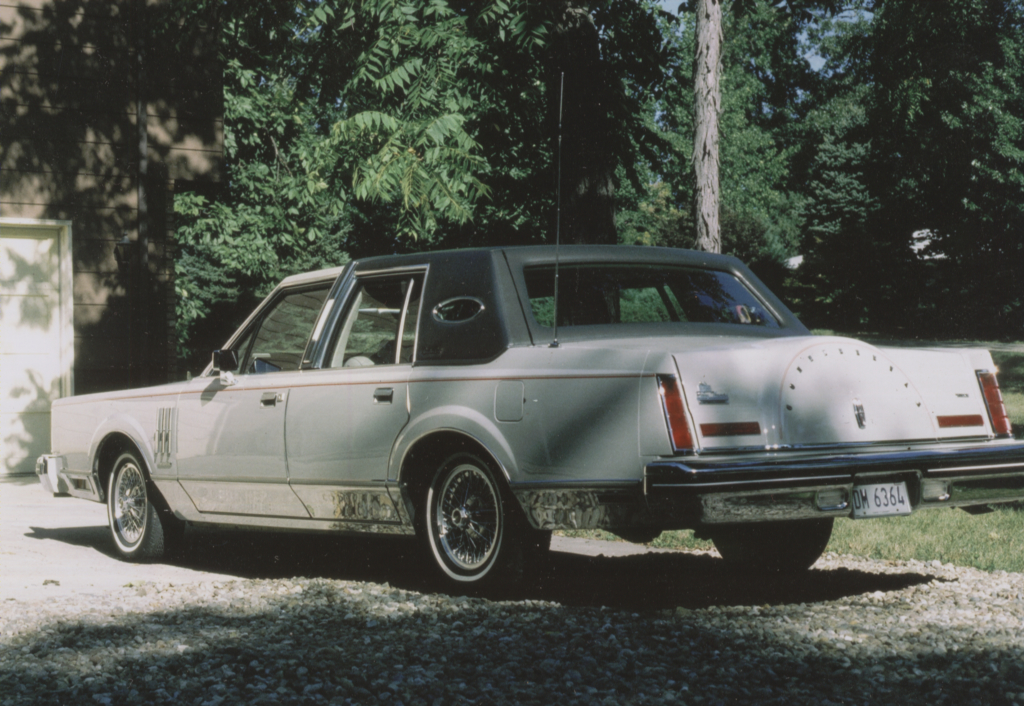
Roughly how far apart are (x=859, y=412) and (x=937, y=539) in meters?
3.06

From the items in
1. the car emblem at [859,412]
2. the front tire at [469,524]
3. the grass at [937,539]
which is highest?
the car emblem at [859,412]

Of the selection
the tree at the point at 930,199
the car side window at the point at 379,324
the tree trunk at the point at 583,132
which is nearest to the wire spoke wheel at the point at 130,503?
the car side window at the point at 379,324

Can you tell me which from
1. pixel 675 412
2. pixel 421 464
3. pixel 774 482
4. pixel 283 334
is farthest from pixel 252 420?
pixel 774 482

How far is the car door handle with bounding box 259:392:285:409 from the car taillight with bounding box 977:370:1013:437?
367 cm

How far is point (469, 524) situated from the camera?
5.98 meters

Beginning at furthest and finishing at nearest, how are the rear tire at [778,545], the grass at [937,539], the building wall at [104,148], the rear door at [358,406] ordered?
1. the building wall at [104,148]
2. the grass at [937,539]
3. the rear tire at [778,545]
4. the rear door at [358,406]

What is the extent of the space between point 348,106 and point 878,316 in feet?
114

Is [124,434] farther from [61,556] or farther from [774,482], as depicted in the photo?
[774,482]

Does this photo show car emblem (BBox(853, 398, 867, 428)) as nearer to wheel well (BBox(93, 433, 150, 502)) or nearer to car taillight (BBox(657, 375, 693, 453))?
car taillight (BBox(657, 375, 693, 453))

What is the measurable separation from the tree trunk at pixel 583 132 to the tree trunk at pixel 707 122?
75 centimetres

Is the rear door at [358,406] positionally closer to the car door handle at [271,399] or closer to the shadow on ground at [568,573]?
the car door handle at [271,399]

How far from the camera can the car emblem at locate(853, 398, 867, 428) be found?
5539 mm

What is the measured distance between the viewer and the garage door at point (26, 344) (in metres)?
13.7

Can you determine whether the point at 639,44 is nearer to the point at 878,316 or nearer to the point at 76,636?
the point at 76,636
